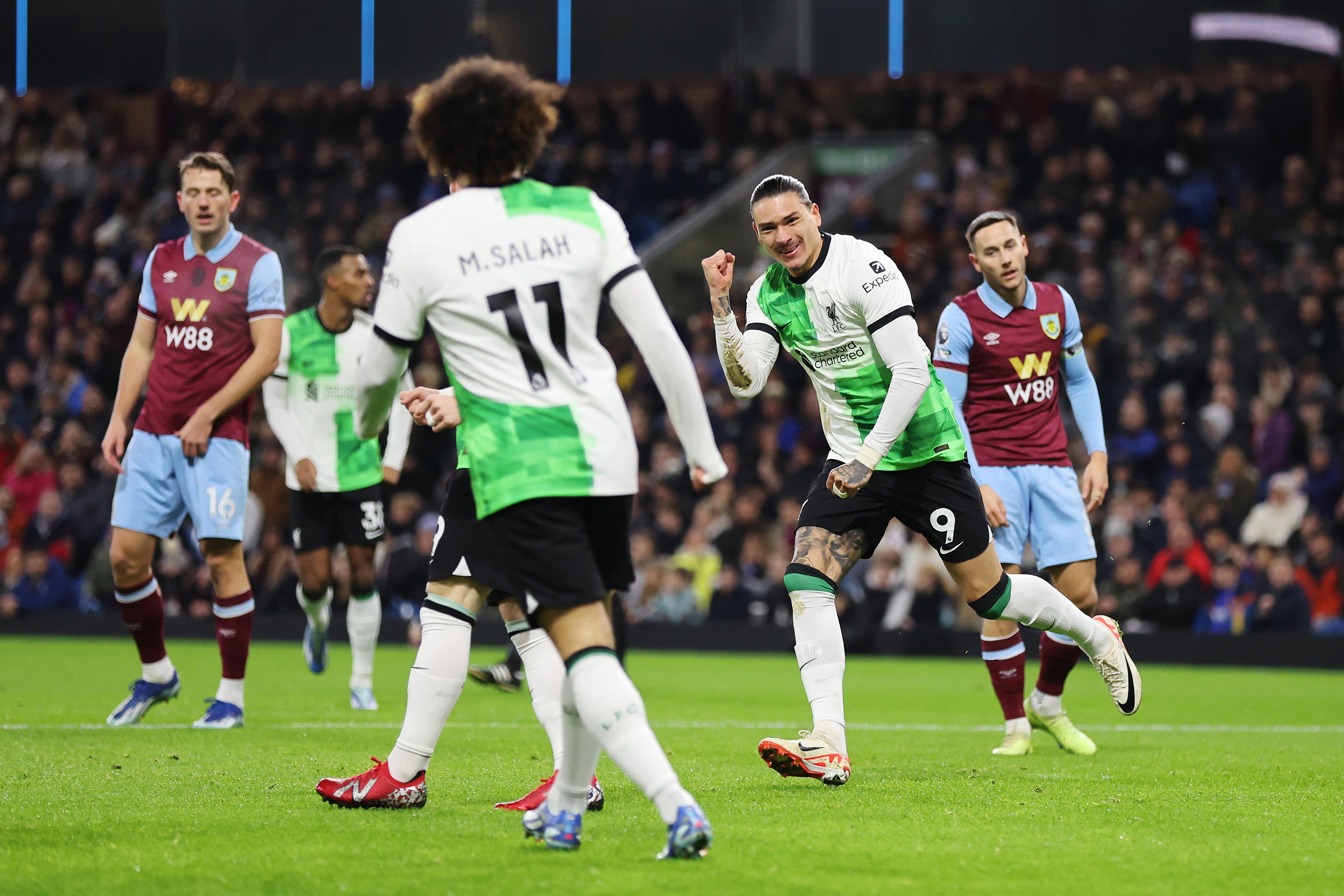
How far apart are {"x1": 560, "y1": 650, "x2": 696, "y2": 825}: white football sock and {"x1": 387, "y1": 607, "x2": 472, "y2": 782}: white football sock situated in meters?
1.01

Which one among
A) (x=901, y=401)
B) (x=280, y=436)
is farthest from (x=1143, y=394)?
(x=901, y=401)

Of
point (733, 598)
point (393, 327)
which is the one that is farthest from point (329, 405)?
point (733, 598)

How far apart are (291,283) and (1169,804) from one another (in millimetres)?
17627

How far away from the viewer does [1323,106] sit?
20.3 metres

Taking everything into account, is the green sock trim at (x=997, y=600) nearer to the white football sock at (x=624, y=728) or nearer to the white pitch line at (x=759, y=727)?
the white pitch line at (x=759, y=727)

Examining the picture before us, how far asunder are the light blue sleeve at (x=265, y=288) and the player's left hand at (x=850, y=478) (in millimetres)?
3246

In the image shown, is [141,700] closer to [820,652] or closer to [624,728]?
[820,652]

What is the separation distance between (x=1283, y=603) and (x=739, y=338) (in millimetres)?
9577

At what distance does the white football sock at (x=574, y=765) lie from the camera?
13.2 feet

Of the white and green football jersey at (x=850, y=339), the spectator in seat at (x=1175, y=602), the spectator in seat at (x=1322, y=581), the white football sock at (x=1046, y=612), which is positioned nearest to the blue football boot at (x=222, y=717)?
the white and green football jersey at (x=850, y=339)

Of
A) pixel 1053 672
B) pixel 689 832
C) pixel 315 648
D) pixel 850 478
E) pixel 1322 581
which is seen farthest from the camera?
pixel 1322 581

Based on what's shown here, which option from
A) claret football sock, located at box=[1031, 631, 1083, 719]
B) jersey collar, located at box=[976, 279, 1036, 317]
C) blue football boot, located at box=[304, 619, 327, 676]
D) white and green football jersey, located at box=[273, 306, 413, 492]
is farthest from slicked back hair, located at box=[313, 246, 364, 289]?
claret football sock, located at box=[1031, 631, 1083, 719]

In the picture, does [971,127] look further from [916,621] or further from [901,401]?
[901,401]

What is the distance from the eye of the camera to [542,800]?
15.1ft
